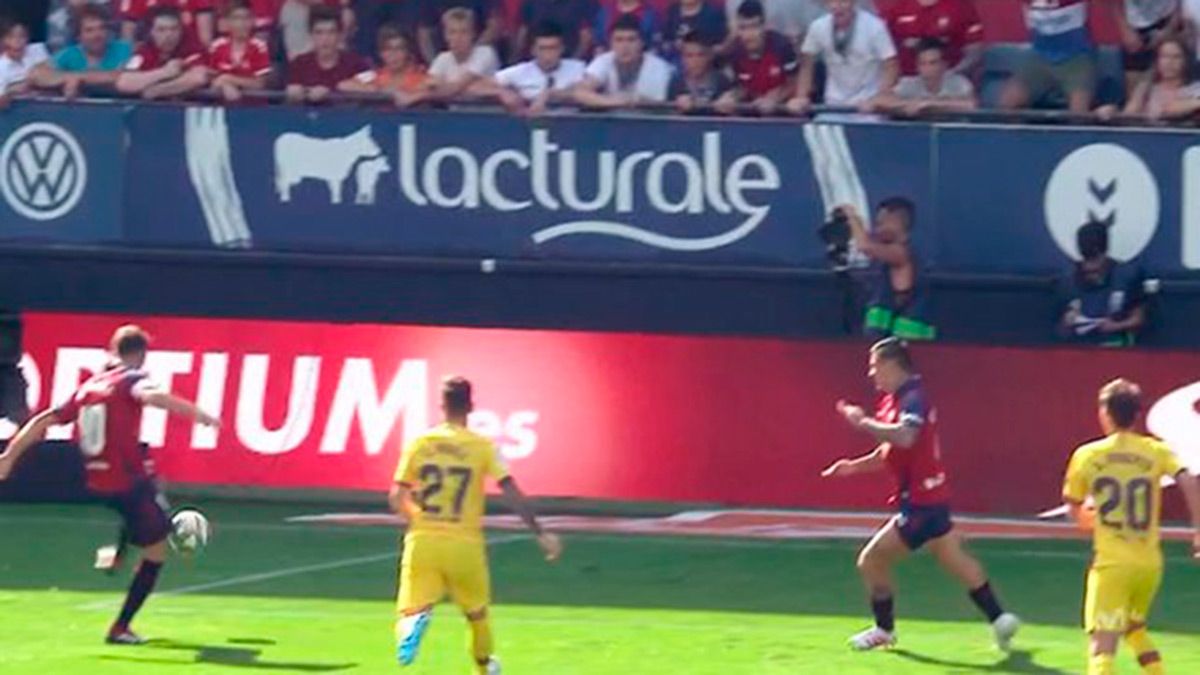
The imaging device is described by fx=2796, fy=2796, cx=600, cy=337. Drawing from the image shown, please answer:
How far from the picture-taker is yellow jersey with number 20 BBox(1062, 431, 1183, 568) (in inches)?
496

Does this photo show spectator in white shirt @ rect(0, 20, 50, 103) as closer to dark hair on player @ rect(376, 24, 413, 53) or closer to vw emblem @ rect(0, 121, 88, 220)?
vw emblem @ rect(0, 121, 88, 220)

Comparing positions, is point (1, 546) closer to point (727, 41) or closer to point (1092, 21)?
point (727, 41)

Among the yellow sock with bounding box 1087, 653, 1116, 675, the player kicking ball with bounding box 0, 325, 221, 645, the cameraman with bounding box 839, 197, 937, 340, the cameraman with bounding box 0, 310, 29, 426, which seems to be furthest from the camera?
the cameraman with bounding box 0, 310, 29, 426

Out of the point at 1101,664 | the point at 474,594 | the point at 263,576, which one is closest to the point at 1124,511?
the point at 1101,664

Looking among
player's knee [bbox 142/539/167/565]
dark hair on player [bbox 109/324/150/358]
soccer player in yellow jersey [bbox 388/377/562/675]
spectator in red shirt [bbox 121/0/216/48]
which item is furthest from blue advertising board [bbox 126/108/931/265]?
soccer player in yellow jersey [bbox 388/377/562/675]

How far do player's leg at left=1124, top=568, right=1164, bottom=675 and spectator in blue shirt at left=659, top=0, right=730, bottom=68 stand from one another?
32.5ft

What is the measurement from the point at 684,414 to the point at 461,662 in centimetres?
593

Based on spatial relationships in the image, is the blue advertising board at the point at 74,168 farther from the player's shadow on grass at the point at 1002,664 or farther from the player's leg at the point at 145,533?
the player's shadow on grass at the point at 1002,664

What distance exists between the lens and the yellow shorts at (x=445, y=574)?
13195mm

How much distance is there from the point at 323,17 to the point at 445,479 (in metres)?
9.86

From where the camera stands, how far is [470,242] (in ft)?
71.2

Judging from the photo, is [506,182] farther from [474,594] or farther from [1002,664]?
[474,594]

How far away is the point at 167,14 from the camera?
22906 mm

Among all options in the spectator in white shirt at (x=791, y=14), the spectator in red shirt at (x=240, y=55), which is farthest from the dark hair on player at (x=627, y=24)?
the spectator in red shirt at (x=240, y=55)
